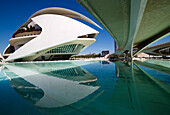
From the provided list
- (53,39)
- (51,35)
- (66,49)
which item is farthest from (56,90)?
(66,49)

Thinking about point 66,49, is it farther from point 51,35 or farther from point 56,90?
point 56,90

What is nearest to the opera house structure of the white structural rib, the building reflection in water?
the white structural rib

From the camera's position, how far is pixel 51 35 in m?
21.9

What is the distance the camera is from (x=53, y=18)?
2388 centimetres

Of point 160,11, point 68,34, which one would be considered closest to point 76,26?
point 68,34

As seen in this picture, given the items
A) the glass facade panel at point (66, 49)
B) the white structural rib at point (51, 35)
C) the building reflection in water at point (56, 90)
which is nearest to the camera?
the building reflection in water at point (56, 90)

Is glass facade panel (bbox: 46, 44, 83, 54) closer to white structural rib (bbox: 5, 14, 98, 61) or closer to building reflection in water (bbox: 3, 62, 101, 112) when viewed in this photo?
white structural rib (bbox: 5, 14, 98, 61)

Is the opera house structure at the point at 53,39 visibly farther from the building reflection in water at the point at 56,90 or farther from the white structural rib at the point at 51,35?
the building reflection in water at the point at 56,90

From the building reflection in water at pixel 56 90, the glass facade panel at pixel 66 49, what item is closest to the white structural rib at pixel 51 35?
the glass facade panel at pixel 66 49

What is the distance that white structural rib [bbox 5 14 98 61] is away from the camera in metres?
20.8

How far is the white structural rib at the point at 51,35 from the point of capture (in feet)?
68.1

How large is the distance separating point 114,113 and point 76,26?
23446 mm

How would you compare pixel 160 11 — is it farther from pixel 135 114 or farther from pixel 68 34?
pixel 68 34

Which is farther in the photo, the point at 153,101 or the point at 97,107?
the point at 153,101
